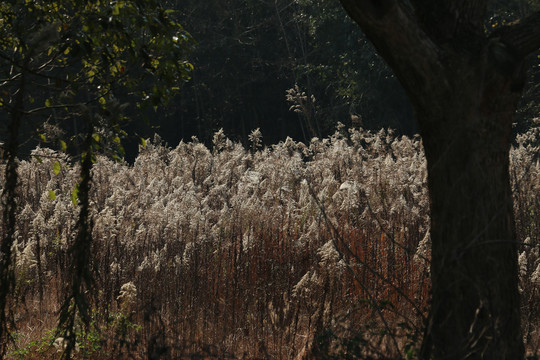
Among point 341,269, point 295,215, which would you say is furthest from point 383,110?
point 341,269

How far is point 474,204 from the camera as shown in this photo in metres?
3.42

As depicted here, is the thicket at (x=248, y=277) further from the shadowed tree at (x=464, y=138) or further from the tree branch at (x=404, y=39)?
the tree branch at (x=404, y=39)

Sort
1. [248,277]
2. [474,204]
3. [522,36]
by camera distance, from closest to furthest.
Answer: [474,204] → [522,36] → [248,277]

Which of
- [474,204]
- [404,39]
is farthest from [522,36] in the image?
[474,204]

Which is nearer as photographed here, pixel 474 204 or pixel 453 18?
pixel 474 204

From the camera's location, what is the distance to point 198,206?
7551 millimetres

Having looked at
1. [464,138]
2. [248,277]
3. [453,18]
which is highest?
[453,18]

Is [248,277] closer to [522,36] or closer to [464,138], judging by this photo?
[464,138]

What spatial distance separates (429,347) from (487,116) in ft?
4.43

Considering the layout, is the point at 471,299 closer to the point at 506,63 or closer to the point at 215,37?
the point at 506,63

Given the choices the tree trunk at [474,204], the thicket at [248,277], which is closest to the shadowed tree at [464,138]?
the tree trunk at [474,204]

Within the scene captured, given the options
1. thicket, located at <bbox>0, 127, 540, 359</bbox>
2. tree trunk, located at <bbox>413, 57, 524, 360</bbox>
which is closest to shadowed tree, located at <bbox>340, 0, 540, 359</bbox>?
tree trunk, located at <bbox>413, 57, 524, 360</bbox>

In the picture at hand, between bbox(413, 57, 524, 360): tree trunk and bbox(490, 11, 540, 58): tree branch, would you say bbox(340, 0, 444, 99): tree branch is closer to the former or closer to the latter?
bbox(413, 57, 524, 360): tree trunk

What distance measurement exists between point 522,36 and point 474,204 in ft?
3.43
